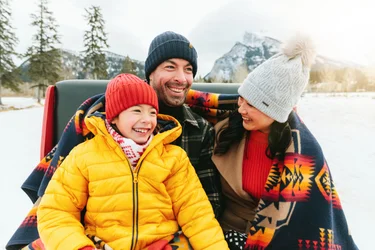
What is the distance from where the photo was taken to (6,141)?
622cm

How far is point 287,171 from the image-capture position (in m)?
1.45

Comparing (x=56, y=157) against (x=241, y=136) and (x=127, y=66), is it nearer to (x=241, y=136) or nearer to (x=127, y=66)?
(x=241, y=136)

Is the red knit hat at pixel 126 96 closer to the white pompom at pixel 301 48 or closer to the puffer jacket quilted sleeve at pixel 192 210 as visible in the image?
the puffer jacket quilted sleeve at pixel 192 210

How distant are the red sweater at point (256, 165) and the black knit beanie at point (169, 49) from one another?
2.13 feet

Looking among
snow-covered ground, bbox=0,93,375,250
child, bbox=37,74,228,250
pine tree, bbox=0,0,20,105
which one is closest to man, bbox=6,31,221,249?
child, bbox=37,74,228,250

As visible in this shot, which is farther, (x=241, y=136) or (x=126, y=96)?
(x=241, y=136)

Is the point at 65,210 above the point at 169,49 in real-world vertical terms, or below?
below

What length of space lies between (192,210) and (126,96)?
0.64m

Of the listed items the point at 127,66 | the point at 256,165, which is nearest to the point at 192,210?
the point at 256,165

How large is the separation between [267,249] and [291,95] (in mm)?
806

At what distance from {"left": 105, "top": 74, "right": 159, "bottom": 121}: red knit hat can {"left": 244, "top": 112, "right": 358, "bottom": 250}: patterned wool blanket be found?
77cm

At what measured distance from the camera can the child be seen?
1.22m

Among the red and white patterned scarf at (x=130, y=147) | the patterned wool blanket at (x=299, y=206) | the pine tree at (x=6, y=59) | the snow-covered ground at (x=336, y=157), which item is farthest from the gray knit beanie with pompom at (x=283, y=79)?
the pine tree at (x=6, y=59)

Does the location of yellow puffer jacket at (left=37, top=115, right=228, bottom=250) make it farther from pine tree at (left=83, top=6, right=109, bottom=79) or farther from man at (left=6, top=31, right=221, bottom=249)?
pine tree at (left=83, top=6, right=109, bottom=79)
